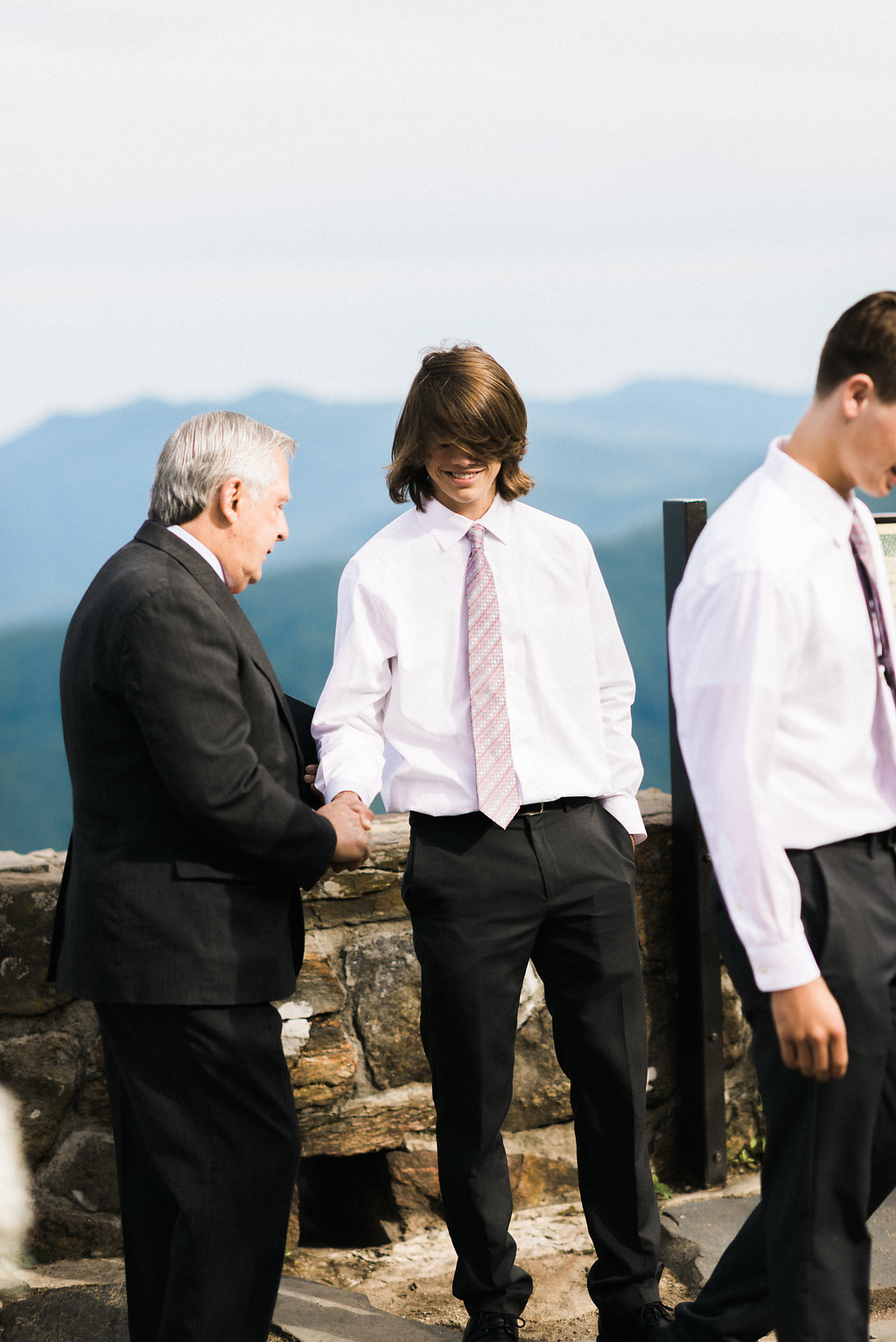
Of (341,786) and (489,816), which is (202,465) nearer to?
(341,786)

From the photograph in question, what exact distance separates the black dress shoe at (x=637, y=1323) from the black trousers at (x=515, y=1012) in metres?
0.02

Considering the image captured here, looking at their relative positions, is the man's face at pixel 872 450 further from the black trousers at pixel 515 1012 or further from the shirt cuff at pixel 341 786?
the shirt cuff at pixel 341 786

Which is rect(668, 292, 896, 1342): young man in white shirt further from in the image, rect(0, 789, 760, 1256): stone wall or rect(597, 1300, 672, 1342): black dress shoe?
rect(0, 789, 760, 1256): stone wall

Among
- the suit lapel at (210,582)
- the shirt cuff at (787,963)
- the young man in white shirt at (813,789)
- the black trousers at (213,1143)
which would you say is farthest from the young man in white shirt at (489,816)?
the shirt cuff at (787,963)

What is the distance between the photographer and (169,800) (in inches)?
75.9

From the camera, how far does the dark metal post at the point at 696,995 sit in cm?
303

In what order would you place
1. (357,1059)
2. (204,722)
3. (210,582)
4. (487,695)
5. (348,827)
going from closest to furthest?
(204,722)
(210,582)
(348,827)
(487,695)
(357,1059)

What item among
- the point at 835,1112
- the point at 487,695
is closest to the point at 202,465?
the point at 487,695

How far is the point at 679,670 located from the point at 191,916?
0.81 metres

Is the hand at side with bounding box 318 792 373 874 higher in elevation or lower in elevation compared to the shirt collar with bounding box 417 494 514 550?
lower

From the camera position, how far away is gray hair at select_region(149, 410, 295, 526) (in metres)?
2.03

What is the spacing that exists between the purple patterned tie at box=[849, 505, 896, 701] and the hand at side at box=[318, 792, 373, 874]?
0.90 m

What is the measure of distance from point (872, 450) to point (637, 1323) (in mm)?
1573

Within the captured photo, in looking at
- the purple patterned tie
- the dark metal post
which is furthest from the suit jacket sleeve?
the dark metal post
